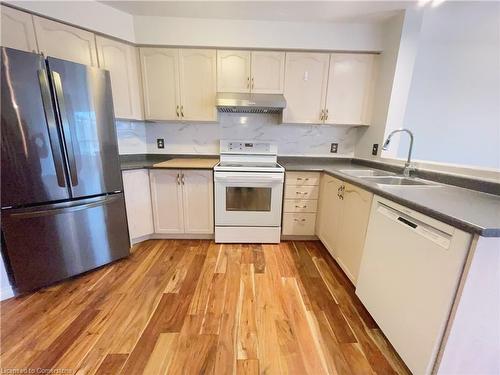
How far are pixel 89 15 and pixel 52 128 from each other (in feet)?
3.99

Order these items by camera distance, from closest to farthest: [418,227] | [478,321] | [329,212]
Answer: [478,321] → [418,227] → [329,212]

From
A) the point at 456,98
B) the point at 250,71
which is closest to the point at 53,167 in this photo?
the point at 250,71

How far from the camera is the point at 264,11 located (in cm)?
202

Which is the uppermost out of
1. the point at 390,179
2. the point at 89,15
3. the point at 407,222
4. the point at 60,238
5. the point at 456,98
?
the point at 89,15

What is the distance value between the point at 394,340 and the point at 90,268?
2267 mm

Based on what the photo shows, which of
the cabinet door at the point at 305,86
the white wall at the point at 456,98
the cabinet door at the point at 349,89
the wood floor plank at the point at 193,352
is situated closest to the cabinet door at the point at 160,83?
the cabinet door at the point at 305,86

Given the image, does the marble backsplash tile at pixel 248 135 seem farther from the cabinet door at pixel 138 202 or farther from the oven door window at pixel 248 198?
the oven door window at pixel 248 198

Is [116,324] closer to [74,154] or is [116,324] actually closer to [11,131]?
[74,154]

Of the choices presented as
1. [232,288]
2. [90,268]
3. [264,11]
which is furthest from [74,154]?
[264,11]

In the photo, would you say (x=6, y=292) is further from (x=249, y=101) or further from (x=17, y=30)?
(x=249, y=101)

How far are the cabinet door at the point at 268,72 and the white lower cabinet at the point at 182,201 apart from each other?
1123mm

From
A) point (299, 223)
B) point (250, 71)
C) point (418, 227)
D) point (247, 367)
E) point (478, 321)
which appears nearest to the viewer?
point (478, 321)

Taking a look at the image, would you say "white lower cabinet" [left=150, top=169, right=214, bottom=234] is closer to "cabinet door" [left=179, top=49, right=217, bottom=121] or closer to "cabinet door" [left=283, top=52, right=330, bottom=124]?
"cabinet door" [left=179, top=49, right=217, bottom=121]

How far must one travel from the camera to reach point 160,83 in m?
2.31
